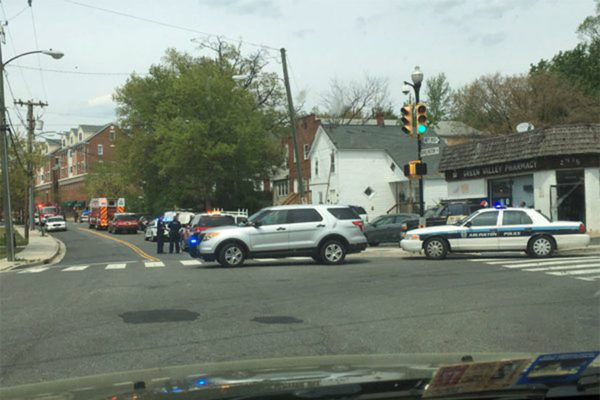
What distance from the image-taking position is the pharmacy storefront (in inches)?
1145

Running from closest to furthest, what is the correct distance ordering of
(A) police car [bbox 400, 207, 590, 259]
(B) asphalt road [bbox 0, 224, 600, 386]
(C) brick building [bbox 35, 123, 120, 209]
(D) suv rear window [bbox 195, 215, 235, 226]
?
1. (B) asphalt road [bbox 0, 224, 600, 386]
2. (A) police car [bbox 400, 207, 590, 259]
3. (D) suv rear window [bbox 195, 215, 235, 226]
4. (C) brick building [bbox 35, 123, 120, 209]

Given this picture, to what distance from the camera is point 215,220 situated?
89.4 feet

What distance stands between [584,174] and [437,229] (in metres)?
12.3

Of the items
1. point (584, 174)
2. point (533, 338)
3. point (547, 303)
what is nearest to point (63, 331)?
point (533, 338)

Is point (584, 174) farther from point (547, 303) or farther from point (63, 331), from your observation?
point (63, 331)

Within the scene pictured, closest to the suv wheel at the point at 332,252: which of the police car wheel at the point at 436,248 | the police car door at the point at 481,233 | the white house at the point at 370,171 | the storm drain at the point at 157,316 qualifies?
the police car wheel at the point at 436,248

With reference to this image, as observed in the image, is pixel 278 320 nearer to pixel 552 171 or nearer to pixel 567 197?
pixel 552 171

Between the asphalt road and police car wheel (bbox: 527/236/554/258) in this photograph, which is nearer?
the asphalt road

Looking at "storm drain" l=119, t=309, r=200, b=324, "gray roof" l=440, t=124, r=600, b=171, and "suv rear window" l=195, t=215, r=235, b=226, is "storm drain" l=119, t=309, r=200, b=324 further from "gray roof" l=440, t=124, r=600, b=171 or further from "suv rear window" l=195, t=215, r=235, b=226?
"gray roof" l=440, t=124, r=600, b=171

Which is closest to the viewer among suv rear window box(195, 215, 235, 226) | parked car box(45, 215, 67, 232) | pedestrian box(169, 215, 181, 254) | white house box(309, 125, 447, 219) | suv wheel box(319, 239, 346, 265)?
suv wheel box(319, 239, 346, 265)

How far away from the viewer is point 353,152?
5094cm

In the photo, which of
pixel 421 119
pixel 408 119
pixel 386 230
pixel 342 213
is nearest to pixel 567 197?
pixel 386 230

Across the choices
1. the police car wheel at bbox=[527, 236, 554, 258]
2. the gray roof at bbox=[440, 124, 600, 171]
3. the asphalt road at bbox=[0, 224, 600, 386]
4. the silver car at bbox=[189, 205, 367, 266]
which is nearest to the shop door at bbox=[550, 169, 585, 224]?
the gray roof at bbox=[440, 124, 600, 171]

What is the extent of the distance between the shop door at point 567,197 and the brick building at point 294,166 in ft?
94.3
